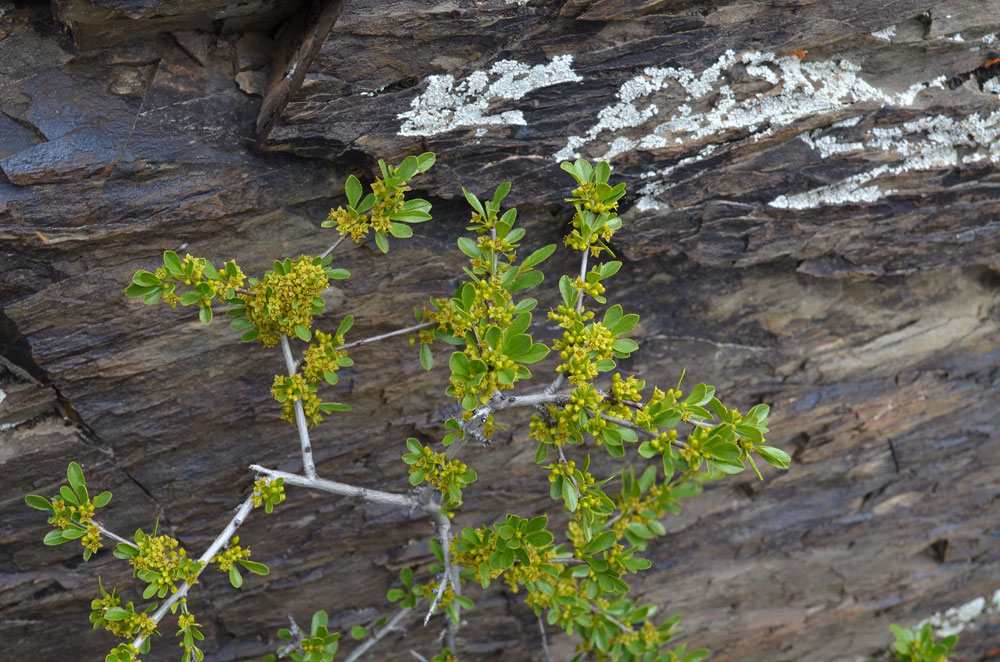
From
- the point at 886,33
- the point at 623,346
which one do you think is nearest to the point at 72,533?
the point at 623,346

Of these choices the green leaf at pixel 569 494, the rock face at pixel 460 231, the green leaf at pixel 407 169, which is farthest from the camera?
the rock face at pixel 460 231

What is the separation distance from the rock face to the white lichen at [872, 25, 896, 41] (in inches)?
0.5

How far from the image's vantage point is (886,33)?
3305 millimetres

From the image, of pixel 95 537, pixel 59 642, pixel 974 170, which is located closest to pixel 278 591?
pixel 59 642

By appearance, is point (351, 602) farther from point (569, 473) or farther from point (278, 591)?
point (569, 473)

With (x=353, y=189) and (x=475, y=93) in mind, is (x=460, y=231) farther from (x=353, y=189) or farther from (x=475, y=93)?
(x=353, y=189)

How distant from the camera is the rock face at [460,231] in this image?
9.71 feet

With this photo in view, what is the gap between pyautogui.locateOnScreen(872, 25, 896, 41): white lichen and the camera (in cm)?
329

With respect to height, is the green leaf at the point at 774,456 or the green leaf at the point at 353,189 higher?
the green leaf at the point at 353,189

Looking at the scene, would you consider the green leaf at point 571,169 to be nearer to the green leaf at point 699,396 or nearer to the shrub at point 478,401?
the shrub at point 478,401

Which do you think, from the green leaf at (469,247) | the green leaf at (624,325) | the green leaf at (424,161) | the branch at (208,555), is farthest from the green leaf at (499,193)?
the branch at (208,555)

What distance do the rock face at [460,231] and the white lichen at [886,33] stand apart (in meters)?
0.01

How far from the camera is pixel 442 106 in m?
3.07

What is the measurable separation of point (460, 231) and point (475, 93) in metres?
0.63
